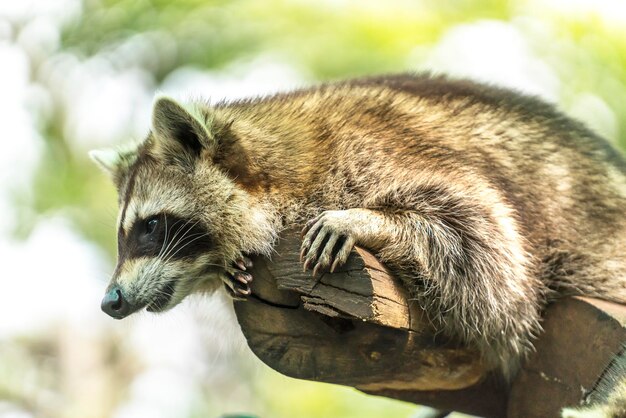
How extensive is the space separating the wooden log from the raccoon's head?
0.28 m

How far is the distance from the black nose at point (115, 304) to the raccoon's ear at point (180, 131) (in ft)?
2.55

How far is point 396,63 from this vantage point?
340 inches

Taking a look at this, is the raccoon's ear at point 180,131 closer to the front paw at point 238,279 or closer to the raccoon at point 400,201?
the raccoon at point 400,201

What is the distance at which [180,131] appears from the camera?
418 cm

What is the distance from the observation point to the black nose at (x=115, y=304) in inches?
152

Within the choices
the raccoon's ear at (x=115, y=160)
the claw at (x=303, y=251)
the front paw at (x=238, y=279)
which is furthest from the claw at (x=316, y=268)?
the raccoon's ear at (x=115, y=160)

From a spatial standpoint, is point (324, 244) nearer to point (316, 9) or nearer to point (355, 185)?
point (355, 185)

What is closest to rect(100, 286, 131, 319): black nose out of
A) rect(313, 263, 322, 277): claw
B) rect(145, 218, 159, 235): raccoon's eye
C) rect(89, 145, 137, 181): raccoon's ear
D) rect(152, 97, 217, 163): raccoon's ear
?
rect(145, 218, 159, 235): raccoon's eye

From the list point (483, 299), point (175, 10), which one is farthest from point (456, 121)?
point (175, 10)

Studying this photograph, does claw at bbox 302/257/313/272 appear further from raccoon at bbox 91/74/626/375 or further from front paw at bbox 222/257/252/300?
front paw at bbox 222/257/252/300

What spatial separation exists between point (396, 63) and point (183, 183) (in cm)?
496

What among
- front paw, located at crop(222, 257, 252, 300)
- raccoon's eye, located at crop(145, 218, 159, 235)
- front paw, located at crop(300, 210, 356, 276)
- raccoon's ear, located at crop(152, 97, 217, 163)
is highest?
front paw, located at crop(300, 210, 356, 276)

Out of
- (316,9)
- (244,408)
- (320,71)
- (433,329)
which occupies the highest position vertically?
(433,329)

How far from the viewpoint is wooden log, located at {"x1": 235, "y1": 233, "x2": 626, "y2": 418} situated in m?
3.32
